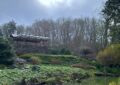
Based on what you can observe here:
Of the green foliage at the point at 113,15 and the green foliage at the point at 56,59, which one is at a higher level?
the green foliage at the point at 113,15

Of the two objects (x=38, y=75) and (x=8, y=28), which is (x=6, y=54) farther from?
(x=8, y=28)

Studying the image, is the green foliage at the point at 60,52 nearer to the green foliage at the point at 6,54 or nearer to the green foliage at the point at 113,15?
the green foliage at the point at 113,15

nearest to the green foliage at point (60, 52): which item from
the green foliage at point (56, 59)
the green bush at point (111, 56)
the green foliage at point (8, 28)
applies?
the green foliage at point (56, 59)

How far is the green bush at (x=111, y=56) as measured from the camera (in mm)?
40875

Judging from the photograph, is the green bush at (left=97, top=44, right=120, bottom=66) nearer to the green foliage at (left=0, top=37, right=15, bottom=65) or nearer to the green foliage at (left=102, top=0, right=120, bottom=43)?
the green foliage at (left=102, top=0, right=120, bottom=43)

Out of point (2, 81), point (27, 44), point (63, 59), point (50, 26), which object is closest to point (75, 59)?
point (63, 59)

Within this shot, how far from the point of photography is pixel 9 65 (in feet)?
121

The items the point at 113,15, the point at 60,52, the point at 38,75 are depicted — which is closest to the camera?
the point at 38,75

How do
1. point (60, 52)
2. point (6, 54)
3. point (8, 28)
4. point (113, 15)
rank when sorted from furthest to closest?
point (8, 28) < point (60, 52) < point (113, 15) < point (6, 54)

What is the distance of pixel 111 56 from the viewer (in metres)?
41.7

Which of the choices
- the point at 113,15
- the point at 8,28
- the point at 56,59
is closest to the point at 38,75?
the point at 113,15

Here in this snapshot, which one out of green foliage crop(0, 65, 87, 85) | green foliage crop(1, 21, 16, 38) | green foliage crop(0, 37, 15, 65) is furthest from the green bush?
green foliage crop(1, 21, 16, 38)

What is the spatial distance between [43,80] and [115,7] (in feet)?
47.9

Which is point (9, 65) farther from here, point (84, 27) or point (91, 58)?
point (84, 27)
